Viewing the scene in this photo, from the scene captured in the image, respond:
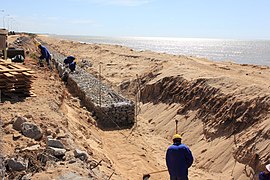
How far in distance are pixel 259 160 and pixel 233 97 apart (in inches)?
148

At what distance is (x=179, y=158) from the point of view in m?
6.18

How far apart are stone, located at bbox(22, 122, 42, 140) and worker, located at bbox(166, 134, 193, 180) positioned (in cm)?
272

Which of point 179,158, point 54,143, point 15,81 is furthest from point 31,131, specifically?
point 15,81

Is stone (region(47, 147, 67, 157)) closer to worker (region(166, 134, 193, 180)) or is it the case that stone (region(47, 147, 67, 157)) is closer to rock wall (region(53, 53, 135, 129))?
worker (region(166, 134, 193, 180))

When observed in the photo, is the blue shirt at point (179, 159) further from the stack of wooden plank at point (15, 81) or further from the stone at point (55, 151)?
the stack of wooden plank at point (15, 81)

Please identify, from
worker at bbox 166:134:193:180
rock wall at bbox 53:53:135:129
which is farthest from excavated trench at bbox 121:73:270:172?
worker at bbox 166:134:193:180

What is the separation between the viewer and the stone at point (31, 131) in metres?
6.52

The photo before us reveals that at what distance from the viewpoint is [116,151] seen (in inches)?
386

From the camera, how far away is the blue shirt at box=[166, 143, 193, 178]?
6.16 meters

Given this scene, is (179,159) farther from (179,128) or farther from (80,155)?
(179,128)

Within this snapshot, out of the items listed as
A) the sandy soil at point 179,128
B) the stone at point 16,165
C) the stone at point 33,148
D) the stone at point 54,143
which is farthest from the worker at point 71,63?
the stone at point 16,165

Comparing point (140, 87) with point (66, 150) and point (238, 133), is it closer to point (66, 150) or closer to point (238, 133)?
point (238, 133)

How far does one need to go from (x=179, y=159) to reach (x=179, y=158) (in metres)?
0.02

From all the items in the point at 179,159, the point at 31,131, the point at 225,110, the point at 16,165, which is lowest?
the point at 225,110
